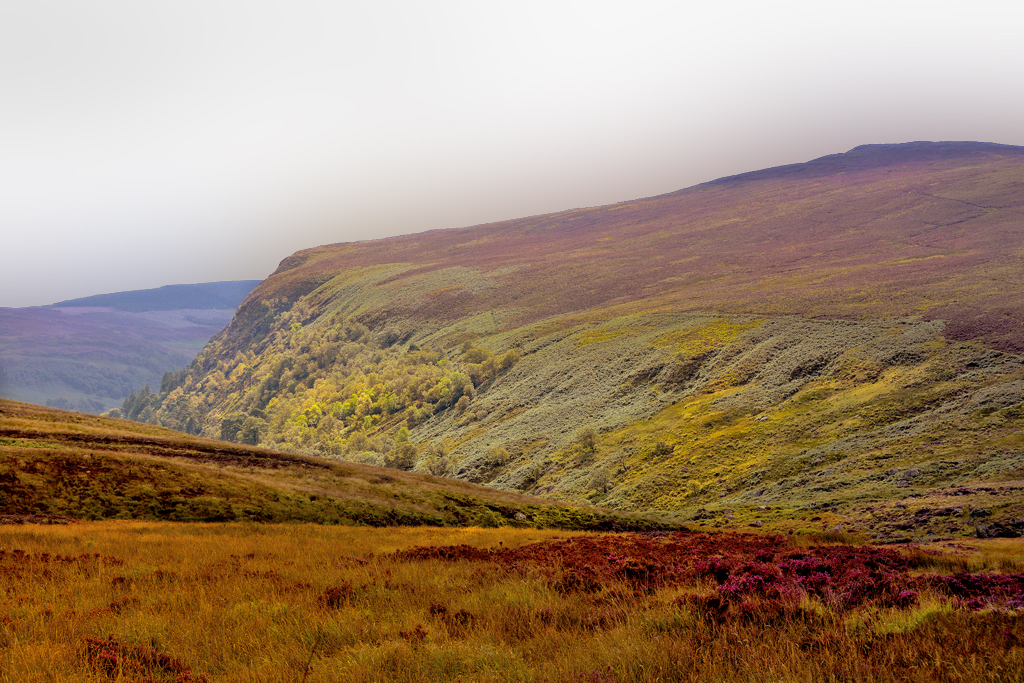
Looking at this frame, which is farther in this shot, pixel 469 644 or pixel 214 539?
pixel 214 539

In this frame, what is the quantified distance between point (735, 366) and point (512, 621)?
78823mm

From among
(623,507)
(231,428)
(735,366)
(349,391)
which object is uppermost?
(735,366)

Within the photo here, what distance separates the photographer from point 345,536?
21078mm

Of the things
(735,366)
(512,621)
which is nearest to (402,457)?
(735,366)

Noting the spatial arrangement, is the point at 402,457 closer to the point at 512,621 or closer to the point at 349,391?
the point at 349,391

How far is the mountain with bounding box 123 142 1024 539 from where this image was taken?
43.1 m

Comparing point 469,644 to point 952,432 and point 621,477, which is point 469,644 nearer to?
point 952,432

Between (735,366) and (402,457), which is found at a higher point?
(735,366)

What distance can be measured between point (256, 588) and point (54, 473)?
859 inches

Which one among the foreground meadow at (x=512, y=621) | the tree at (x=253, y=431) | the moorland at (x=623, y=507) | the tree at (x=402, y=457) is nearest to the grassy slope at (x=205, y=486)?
the moorland at (x=623, y=507)

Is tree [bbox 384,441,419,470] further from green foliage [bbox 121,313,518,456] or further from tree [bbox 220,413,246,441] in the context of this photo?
tree [bbox 220,413,246,441]

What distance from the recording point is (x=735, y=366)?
79000mm

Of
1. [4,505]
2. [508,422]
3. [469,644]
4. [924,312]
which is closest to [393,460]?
[508,422]

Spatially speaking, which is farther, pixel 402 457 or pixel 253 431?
pixel 253 431
